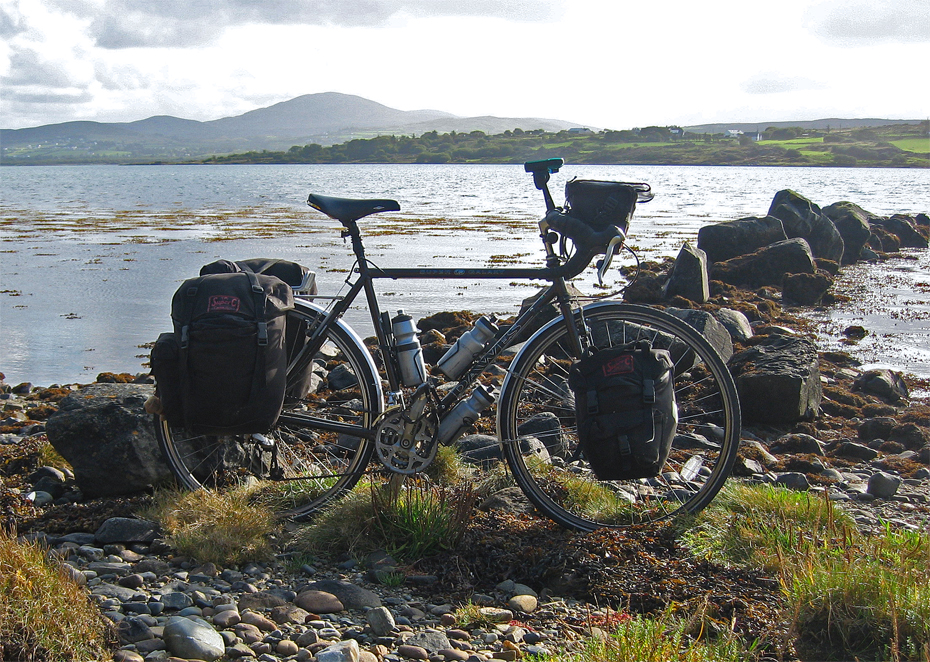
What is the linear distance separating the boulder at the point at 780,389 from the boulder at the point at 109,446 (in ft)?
17.4

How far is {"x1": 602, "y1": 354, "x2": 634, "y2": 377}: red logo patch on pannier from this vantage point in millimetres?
4305

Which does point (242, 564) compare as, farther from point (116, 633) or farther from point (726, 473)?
point (726, 473)

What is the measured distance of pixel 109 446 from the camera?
5016 millimetres

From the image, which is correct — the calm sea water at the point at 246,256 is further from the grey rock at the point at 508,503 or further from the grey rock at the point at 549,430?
the grey rock at the point at 508,503

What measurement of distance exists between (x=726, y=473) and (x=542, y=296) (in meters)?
1.45

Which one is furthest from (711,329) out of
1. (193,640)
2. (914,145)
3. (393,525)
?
(914,145)

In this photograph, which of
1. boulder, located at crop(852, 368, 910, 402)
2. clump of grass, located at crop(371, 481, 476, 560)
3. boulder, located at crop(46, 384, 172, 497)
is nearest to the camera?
clump of grass, located at crop(371, 481, 476, 560)

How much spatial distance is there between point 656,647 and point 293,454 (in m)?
2.85

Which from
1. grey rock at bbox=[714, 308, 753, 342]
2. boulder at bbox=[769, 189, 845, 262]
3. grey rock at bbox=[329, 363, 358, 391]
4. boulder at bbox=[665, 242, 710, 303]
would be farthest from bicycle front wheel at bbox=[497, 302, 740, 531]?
boulder at bbox=[769, 189, 845, 262]

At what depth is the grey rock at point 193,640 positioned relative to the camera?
123 inches

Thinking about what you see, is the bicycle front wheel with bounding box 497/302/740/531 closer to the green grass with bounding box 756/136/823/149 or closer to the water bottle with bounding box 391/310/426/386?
the water bottle with bounding box 391/310/426/386

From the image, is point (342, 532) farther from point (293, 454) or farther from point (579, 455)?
point (579, 455)

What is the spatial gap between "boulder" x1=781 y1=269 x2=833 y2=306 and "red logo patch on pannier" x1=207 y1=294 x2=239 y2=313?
1314 cm

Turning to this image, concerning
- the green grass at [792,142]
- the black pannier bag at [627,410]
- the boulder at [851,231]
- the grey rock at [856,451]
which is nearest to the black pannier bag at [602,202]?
the black pannier bag at [627,410]
